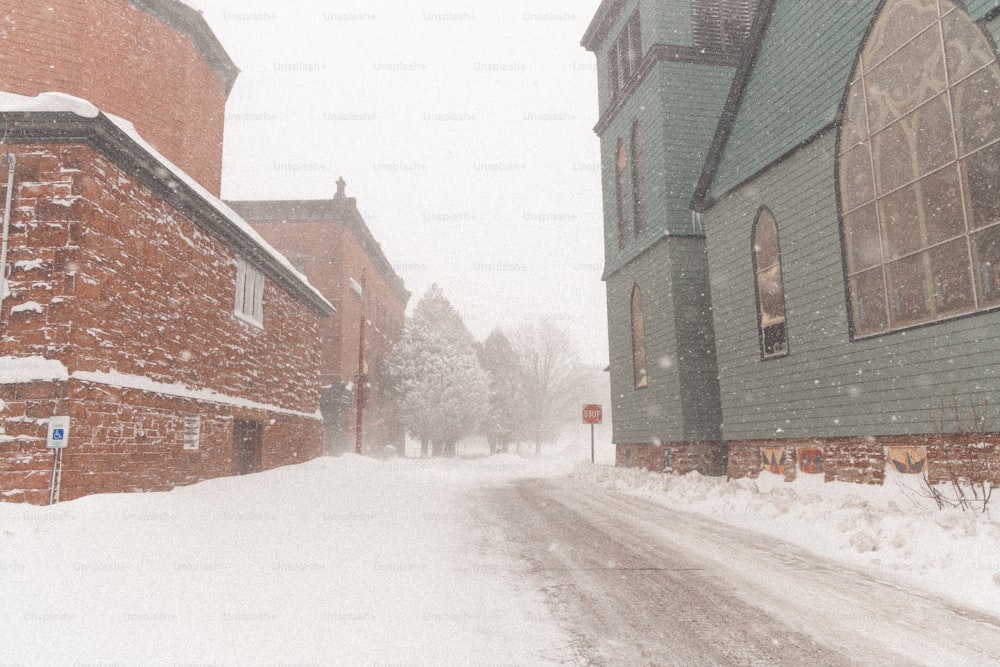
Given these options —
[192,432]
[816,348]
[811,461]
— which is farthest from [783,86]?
[192,432]

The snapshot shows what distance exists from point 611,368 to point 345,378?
608 inches

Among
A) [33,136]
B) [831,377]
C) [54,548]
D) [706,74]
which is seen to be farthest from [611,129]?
[54,548]

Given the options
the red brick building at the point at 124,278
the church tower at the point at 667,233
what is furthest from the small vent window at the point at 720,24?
the red brick building at the point at 124,278

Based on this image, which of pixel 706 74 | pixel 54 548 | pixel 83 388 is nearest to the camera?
pixel 54 548

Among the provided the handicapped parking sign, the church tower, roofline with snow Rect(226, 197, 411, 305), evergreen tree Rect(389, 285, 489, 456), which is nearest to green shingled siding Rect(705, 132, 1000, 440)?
the church tower

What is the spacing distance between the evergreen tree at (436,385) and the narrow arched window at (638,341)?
22749 millimetres

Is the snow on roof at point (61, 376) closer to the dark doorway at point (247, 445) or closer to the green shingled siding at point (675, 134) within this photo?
the dark doorway at point (247, 445)

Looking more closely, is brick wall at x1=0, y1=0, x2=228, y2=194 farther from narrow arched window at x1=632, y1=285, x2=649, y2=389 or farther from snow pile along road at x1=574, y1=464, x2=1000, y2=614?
snow pile along road at x1=574, y1=464, x2=1000, y2=614

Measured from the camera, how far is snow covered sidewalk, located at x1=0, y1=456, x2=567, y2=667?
3.81 meters

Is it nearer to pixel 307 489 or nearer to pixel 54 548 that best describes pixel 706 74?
pixel 307 489

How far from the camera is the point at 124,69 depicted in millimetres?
14039

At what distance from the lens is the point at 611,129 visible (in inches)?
803

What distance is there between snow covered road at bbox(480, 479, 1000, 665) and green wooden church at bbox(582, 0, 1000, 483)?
3274mm

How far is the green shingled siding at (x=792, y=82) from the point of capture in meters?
10.5
